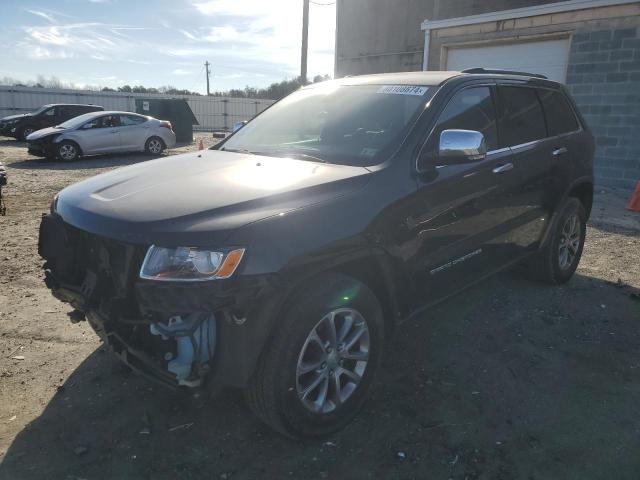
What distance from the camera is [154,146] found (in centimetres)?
1631

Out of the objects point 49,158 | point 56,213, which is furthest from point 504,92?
point 49,158

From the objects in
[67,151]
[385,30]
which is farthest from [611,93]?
[67,151]

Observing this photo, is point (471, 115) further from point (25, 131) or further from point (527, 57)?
point (25, 131)

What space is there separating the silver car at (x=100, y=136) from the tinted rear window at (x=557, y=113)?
1334 cm

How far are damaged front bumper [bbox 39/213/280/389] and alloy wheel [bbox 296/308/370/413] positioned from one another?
1.12 feet

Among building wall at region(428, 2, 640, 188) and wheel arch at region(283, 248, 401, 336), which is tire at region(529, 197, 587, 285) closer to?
wheel arch at region(283, 248, 401, 336)

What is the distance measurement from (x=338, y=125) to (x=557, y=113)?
91.7 inches

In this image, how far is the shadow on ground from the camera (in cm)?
250

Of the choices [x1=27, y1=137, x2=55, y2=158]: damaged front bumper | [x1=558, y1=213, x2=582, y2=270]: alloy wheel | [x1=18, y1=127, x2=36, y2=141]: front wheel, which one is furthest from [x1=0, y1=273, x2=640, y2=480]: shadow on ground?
[x1=18, y1=127, x2=36, y2=141]: front wheel

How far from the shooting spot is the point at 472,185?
3.34 meters

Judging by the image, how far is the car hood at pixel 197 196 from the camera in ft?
7.39

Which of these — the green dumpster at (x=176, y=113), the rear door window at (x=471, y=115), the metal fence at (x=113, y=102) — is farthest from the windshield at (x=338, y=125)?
the metal fence at (x=113, y=102)

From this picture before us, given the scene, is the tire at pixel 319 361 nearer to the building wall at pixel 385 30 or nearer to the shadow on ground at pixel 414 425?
the shadow on ground at pixel 414 425

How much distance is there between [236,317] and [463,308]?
2.75 metres
